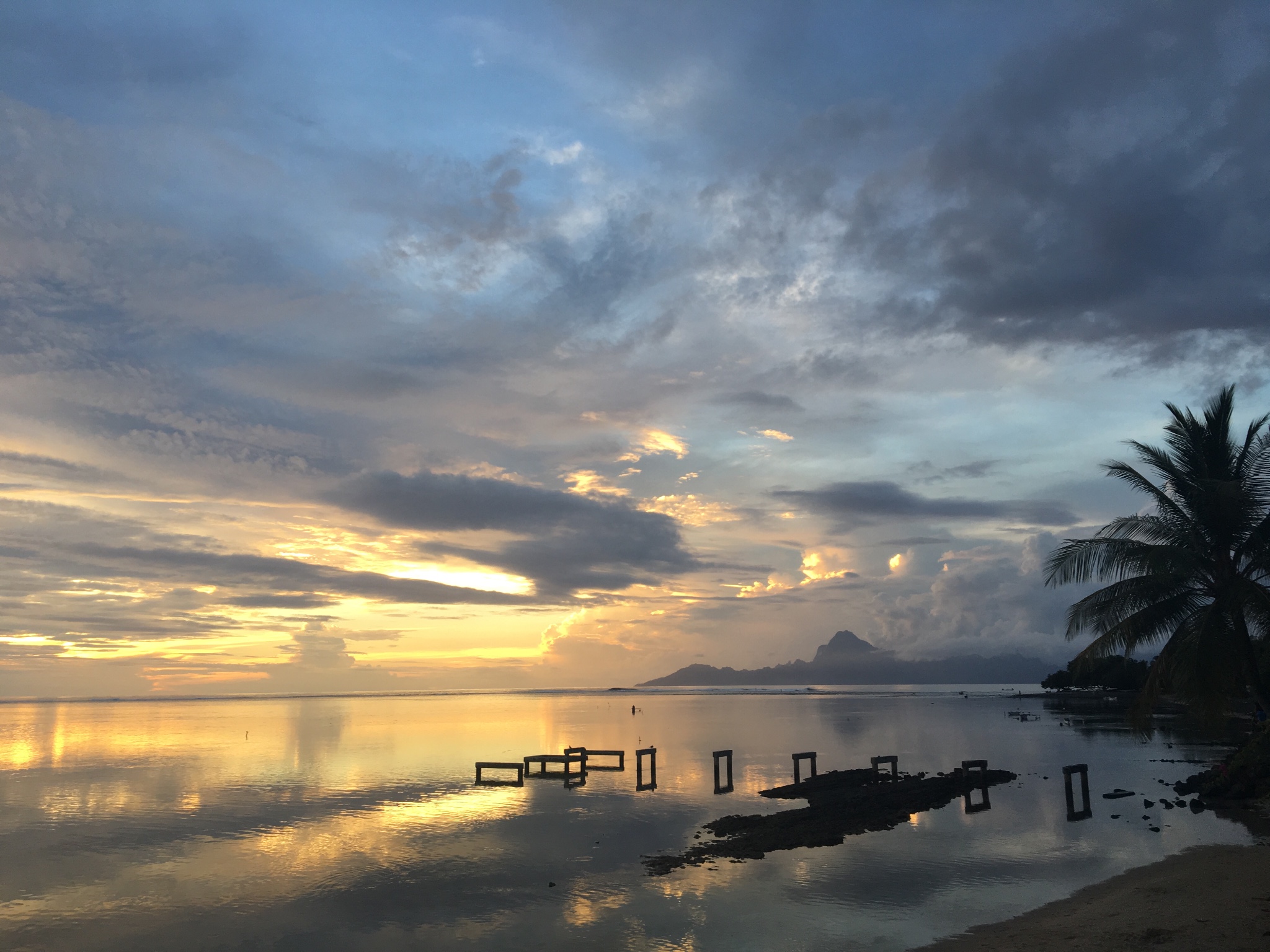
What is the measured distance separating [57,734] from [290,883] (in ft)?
329

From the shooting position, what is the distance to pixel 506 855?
28.2 metres

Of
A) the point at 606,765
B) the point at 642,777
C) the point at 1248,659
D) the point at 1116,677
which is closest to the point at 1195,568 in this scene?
the point at 1248,659

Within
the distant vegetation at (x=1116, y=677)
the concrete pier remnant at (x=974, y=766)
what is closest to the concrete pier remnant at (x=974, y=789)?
the concrete pier remnant at (x=974, y=766)

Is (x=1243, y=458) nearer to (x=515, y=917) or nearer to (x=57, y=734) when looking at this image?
(x=515, y=917)

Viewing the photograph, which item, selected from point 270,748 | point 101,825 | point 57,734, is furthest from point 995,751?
point 57,734

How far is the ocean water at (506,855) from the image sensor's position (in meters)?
19.9

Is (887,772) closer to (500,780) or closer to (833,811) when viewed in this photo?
(833,811)

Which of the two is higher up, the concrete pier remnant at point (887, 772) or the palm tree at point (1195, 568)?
the palm tree at point (1195, 568)

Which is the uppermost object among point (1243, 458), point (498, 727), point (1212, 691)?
point (1243, 458)

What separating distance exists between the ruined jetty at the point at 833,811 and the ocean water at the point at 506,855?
32.7 inches

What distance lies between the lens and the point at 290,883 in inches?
977

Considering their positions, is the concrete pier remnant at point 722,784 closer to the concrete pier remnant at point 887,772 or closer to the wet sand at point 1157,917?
the concrete pier remnant at point 887,772

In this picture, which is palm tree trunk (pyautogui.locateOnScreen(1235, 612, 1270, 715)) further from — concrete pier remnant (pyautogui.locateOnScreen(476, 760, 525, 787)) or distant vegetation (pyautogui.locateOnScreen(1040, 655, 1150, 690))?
distant vegetation (pyautogui.locateOnScreen(1040, 655, 1150, 690))

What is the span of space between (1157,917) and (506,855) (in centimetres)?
1975
